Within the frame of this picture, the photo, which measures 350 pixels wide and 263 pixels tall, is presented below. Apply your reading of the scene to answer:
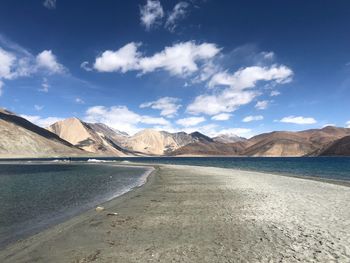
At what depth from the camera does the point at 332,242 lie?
1261 cm

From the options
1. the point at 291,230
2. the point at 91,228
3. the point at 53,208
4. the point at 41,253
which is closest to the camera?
the point at 41,253

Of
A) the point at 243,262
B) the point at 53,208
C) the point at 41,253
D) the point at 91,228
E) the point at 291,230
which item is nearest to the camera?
the point at 243,262

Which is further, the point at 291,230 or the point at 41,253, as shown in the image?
the point at 291,230

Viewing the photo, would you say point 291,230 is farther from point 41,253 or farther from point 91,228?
point 41,253

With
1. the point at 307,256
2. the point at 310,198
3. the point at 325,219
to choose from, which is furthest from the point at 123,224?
the point at 310,198

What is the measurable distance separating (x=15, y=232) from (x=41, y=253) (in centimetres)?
543

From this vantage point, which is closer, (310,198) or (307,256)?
(307,256)

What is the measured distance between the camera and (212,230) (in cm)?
1535

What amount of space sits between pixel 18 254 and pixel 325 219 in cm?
1451

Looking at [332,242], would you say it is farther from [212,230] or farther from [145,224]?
[145,224]

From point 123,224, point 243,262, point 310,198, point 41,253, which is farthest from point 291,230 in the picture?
point 310,198

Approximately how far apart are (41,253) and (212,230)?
7354 millimetres

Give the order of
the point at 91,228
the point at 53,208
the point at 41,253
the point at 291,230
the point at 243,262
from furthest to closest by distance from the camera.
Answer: the point at 53,208 → the point at 91,228 → the point at 291,230 → the point at 41,253 → the point at 243,262

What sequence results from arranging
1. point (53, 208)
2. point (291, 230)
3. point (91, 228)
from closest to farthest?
point (291, 230) < point (91, 228) < point (53, 208)
